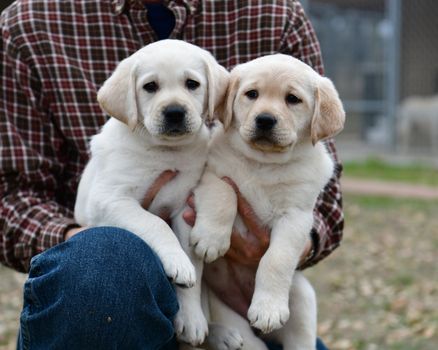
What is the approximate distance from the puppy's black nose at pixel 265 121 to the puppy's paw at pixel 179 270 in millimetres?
433

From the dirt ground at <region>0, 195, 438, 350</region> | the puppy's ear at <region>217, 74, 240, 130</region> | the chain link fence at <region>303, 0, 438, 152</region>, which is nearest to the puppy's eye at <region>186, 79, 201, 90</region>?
the puppy's ear at <region>217, 74, 240, 130</region>

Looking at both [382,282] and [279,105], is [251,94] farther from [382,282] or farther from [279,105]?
[382,282]

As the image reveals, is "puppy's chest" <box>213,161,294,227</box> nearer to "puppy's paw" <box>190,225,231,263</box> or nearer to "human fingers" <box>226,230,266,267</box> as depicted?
"human fingers" <box>226,230,266,267</box>

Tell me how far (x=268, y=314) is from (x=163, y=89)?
2.30 feet

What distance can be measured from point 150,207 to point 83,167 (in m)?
0.45

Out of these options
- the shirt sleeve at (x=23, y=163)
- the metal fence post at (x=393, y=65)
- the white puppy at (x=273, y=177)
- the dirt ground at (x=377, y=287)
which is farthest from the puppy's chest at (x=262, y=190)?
the metal fence post at (x=393, y=65)

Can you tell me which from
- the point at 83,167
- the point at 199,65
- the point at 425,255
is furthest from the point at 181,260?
the point at 425,255

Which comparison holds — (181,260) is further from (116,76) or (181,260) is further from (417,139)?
(417,139)

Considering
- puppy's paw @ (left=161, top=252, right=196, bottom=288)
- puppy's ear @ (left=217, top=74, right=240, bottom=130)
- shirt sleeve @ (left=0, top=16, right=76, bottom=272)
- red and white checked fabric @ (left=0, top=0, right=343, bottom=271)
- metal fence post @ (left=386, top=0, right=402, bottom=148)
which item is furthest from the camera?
metal fence post @ (left=386, top=0, right=402, bottom=148)

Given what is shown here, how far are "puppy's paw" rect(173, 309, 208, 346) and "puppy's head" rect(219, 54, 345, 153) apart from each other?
1.71ft

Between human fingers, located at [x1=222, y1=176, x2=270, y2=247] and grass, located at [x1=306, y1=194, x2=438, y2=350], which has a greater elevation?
human fingers, located at [x1=222, y1=176, x2=270, y2=247]

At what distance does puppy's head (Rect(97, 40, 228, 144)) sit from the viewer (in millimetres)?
2303

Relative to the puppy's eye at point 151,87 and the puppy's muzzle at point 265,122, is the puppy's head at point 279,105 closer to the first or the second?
the puppy's muzzle at point 265,122

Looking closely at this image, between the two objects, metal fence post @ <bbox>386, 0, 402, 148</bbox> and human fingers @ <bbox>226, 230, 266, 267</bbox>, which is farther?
metal fence post @ <bbox>386, 0, 402, 148</bbox>
